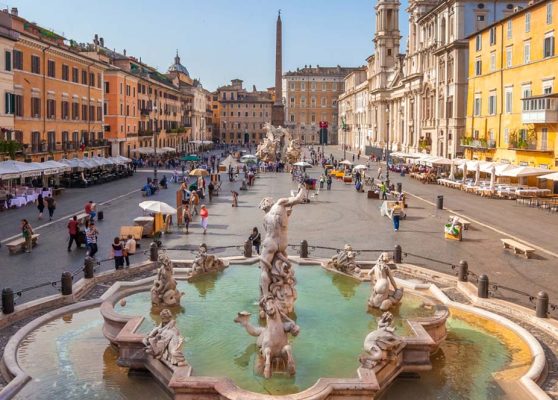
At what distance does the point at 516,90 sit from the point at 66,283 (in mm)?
38476

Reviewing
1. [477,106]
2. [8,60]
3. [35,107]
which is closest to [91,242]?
[8,60]

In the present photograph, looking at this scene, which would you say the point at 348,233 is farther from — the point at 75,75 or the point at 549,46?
the point at 75,75

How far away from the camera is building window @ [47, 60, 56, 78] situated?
150ft

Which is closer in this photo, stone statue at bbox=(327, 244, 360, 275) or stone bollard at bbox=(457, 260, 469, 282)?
stone bollard at bbox=(457, 260, 469, 282)

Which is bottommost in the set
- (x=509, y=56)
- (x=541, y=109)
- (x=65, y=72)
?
(x=541, y=109)

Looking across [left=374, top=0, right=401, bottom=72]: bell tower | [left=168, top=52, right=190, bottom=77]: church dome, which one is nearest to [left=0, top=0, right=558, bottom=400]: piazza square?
[left=374, top=0, right=401, bottom=72]: bell tower

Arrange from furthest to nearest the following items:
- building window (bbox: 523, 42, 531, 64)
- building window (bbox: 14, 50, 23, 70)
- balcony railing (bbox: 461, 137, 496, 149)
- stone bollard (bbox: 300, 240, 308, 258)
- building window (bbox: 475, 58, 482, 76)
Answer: building window (bbox: 475, 58, 482, 76) → balcony railing (bbox: 461, 137, 496, 149) → building window (bbox: 523, 42, 531, 64) → building window (bbox: 14, 50, 23, 70) → stone bollard (bbox: 300, 240, 308, 258)

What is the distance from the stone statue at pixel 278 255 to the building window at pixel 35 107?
3446 centimetres

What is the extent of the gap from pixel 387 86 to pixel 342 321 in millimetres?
89145

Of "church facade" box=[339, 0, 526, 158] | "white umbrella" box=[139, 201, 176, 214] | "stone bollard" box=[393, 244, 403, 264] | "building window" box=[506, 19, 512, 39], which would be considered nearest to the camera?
"stone bollard" box=[393, 244, 403, 264]

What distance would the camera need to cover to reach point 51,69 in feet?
152

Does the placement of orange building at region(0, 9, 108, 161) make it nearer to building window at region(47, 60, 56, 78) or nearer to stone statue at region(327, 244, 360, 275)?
building window at region(47, 60, 56, 78)

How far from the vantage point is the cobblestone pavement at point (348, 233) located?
19.2 meters

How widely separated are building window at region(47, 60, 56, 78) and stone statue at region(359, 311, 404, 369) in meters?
40.5
